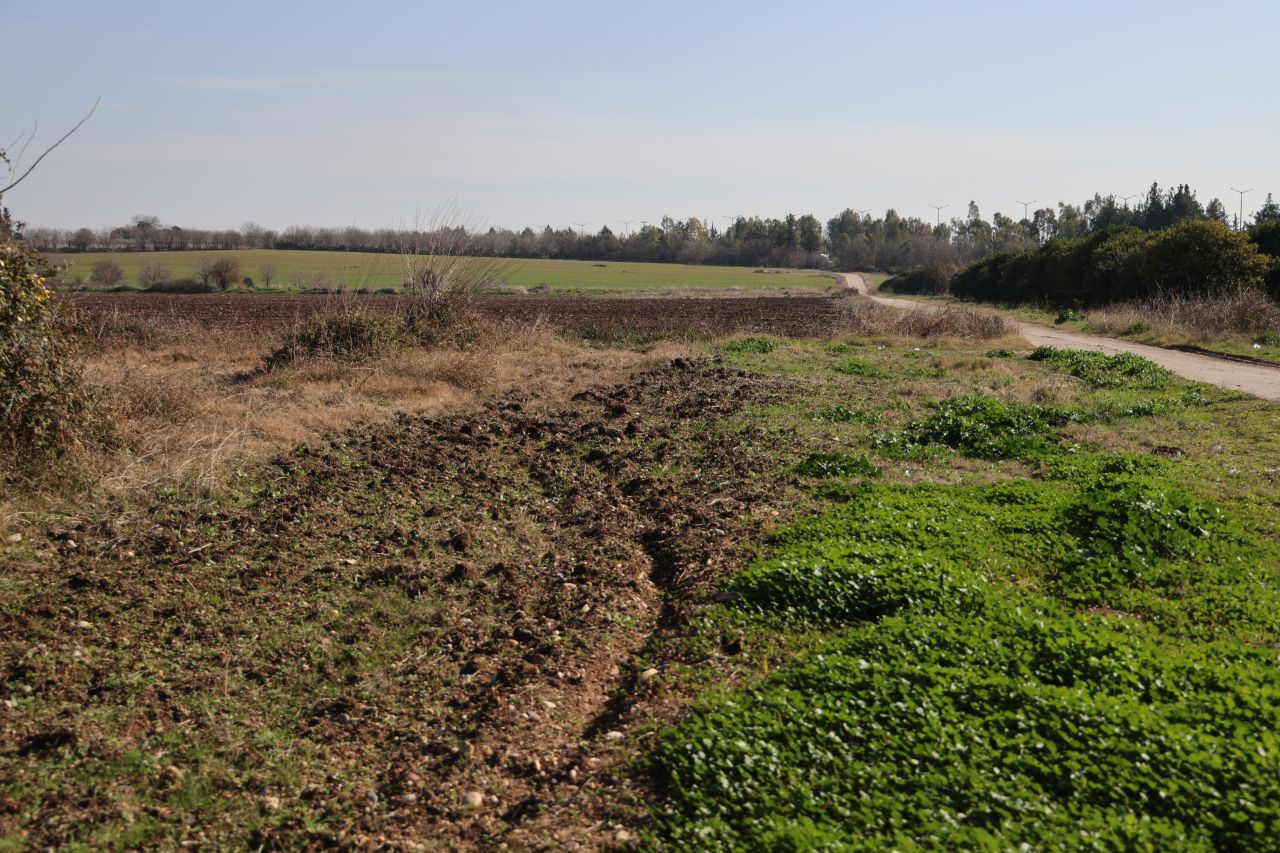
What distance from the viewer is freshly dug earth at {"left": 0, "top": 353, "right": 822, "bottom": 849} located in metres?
4.21

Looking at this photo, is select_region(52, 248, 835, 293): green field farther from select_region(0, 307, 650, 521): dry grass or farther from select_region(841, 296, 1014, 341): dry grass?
select_region(841, 296, 1014, 341): dry grass

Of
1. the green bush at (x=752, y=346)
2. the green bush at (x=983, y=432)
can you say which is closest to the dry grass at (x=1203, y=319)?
the green bush at (x=752, y=346)

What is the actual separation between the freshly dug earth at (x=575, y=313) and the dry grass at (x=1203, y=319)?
8.60 meters

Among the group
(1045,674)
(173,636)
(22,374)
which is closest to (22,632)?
(173,636)

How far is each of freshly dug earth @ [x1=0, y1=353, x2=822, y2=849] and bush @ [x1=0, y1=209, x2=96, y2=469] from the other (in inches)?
46.7

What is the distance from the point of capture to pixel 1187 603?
588 cm

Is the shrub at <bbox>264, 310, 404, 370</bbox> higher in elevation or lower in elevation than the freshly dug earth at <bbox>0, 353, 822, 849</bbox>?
higher

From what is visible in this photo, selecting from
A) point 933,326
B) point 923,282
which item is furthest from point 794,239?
point 933,326

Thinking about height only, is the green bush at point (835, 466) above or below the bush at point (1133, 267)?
below

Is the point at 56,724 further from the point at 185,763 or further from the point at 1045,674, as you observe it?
the point at 1045,674

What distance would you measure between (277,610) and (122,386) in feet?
20.8

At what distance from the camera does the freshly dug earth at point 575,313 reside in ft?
88.4

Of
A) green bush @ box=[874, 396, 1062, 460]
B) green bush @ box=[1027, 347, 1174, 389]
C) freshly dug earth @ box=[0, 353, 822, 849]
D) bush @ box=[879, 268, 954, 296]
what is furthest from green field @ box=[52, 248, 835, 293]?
freshly dug earth @ box=[0, 353, 822, 849]

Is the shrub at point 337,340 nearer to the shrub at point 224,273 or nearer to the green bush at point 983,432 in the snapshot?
the green bush at point 983,432
